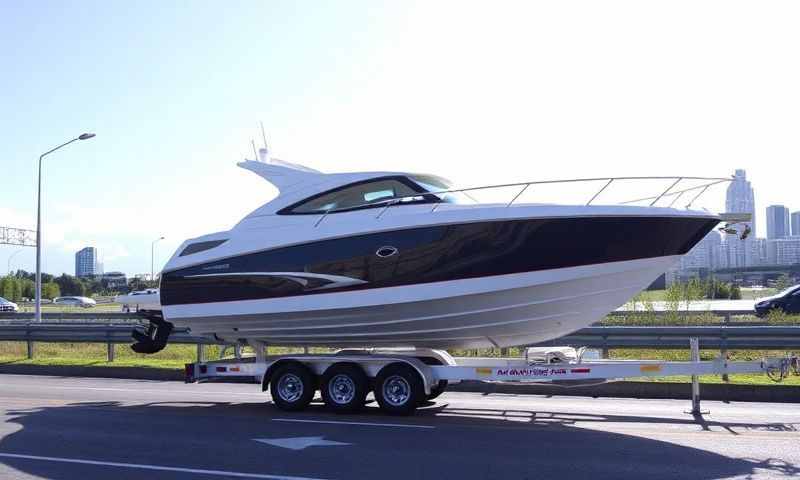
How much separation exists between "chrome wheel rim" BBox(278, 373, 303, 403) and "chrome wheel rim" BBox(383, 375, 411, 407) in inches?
54.0

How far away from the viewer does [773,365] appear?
33.2 feet

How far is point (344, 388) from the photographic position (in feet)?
38.6

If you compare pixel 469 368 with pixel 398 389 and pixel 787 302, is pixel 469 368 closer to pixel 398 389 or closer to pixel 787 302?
pixel 398 389

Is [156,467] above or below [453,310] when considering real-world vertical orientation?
below

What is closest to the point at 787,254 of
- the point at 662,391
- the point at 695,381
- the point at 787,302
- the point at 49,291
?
the point at 787,302

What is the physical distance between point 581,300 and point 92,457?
625 centimetres

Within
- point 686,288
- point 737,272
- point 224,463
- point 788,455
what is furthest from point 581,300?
point 737,272

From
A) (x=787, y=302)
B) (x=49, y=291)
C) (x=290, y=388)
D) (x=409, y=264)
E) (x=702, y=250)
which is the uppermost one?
(x=702, y=250)

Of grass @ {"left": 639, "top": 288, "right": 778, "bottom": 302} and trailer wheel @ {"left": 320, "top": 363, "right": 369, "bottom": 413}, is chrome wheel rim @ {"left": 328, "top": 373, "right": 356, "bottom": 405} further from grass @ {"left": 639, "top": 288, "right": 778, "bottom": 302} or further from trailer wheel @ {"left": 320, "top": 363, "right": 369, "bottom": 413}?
grass @ {"left": 639, "top": 288, "right": 778, "bottom": 302}

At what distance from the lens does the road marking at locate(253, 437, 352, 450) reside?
9.11 meters

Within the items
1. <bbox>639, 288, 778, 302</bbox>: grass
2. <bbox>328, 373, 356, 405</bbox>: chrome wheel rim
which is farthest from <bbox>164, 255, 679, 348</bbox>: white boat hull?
<bbox>639, 288, 778, 302</bbox>: grass

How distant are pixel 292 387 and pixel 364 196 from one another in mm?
3007

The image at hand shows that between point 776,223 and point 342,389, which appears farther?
point 776,223

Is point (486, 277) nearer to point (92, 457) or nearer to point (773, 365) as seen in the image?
point (773, 365)
